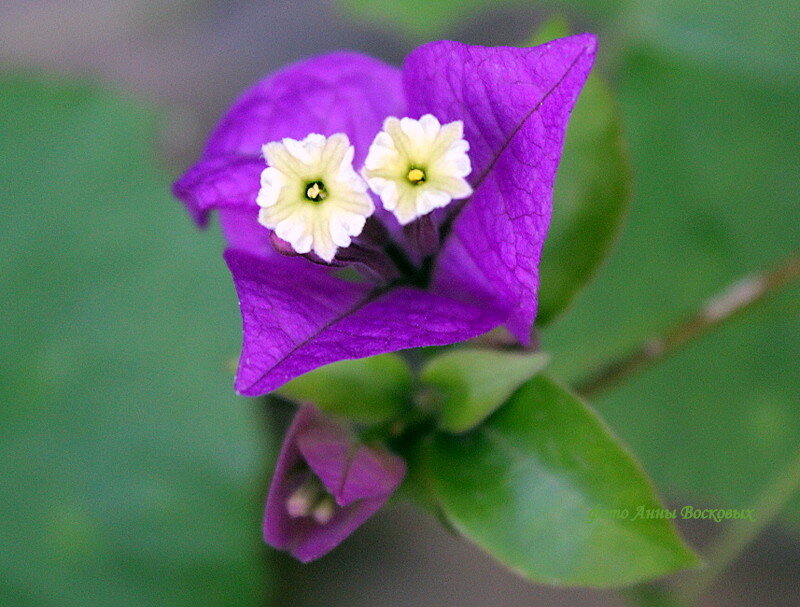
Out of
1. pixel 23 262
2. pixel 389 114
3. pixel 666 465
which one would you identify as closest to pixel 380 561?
pixel 666 465

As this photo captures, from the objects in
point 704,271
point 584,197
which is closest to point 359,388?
point 584,197

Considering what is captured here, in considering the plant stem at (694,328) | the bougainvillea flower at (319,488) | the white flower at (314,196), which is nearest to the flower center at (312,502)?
the bougainvillea flower at (319,488)

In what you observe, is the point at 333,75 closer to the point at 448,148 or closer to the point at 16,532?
the point at 448,148

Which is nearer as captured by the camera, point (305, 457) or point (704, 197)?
point (305, 457)

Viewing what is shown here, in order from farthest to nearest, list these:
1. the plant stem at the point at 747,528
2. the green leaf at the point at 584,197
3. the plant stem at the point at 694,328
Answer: the plant stem at the point at 747,528
the plant stem at the point at 694,328
the green leaf at the point at 584,197

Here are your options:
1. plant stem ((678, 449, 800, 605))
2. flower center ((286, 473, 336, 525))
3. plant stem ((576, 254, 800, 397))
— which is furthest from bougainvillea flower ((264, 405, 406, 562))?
plant stem ((678, 449, 800, 605))

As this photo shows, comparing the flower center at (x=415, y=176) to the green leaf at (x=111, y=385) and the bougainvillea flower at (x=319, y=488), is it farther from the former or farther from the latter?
the green leaf at (x=111, y=385)
